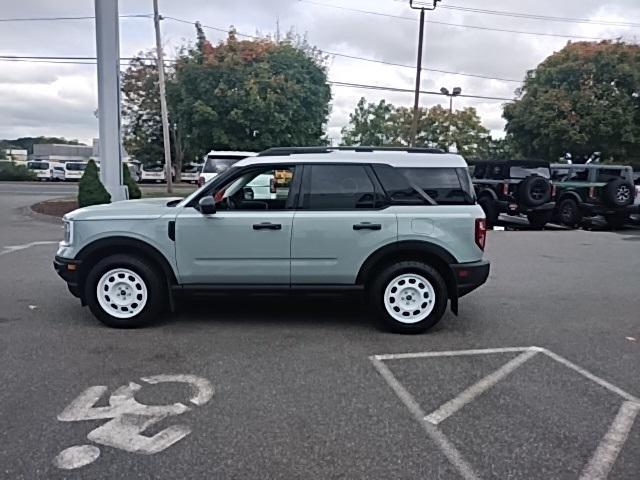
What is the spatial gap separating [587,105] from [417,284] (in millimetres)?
24623

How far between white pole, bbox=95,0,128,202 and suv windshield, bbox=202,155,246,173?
2891 mm

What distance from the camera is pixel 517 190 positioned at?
1734cm

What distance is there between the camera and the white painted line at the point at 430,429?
Result: 345 centimetres

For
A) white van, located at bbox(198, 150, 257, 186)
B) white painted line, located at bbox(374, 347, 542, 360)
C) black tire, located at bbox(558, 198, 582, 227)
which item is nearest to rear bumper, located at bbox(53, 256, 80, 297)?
white painted line, located at bbox(374, 347, 542, 360)

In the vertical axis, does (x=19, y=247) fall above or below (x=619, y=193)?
below

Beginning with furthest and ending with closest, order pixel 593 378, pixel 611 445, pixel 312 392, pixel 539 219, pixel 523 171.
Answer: pixel 523 171 → pixel 539 219 → pixel 593 378 → pixel 312 392 → pixel 611 445

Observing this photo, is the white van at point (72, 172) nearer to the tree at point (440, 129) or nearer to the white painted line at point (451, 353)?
the tree at point (440, 129)

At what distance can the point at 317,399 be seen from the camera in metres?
4.41

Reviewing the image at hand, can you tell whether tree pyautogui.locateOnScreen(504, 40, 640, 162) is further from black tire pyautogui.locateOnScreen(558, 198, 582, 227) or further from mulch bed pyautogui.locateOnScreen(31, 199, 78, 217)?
mulch bed pyautogui.locateOnScreen(31, 199, 78, 217)

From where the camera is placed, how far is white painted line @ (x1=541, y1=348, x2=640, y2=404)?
458 cm

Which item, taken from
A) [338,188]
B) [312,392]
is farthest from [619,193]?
[312,392]

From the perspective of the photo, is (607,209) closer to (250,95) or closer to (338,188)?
(338,188)

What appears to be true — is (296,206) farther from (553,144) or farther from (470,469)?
(553,144)

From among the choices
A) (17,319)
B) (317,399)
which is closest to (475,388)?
(317,399)
